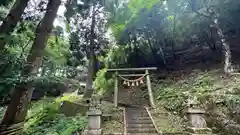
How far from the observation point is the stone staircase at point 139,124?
16.5 feet

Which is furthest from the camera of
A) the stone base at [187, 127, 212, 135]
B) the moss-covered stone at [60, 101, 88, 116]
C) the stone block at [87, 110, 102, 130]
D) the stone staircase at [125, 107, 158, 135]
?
the moss-covered stone at [60, 101, 88, 116]

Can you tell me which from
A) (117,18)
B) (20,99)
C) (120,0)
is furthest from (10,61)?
(120,0)

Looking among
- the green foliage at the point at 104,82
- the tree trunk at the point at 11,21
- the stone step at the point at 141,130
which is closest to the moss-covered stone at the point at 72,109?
the stone step at the point at 141,130

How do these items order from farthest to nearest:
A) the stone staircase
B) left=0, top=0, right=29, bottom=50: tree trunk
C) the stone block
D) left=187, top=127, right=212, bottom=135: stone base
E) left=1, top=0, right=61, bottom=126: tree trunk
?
the stone staircase → the stone block → left=187, top=127, right=212, bottom=135: stone base → left=1, top=0, right=61, bottom=126: tree trunk → left=0, top=0, right=29, bottom=50: tree trunk

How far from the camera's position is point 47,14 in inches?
154

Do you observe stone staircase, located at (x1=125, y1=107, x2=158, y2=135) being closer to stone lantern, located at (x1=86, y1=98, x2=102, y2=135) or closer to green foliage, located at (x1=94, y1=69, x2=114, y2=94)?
stone lantern, located at (x1=86, y1=98, x2=102, y2=135)

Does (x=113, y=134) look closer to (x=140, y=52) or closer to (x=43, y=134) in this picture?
(x=43, y=134)

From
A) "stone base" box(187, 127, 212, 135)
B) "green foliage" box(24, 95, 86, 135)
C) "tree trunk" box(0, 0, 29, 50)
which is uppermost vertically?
"tree trunk" box(0, 0, 29, 50)

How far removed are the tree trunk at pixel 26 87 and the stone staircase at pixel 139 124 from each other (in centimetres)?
279

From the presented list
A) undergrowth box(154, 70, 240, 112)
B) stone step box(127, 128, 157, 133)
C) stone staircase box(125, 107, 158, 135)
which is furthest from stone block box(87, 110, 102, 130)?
undergrowth box(154, 70, 240, 112)

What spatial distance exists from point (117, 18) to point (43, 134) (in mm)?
7027

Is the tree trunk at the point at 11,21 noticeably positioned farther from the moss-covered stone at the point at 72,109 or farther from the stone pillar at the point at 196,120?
the stone pillar at the point at 196,120

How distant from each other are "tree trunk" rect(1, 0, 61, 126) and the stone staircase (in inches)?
110

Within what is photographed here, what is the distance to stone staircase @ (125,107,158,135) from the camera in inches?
198
